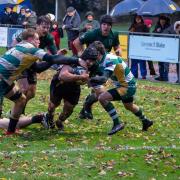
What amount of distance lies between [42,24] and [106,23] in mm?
1139

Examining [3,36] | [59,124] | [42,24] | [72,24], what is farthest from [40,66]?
[72,24]

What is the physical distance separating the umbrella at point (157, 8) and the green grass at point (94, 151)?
13245 millimetres

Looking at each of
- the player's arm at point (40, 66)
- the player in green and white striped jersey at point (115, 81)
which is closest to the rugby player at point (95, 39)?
the player in green and white striped jersey at point (115, 81)

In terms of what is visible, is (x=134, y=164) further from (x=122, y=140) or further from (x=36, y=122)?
(x=36, y=122)

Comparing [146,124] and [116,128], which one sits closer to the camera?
[116,128]

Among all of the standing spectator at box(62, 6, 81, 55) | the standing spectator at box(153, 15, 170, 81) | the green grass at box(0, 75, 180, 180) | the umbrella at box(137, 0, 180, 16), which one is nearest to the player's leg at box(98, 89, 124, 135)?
the green grass at box(0, 75, 180, 180)

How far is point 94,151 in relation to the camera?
9711 mm

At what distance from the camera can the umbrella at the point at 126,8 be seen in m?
29.6

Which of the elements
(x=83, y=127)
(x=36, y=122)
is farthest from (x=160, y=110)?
(x=36, y=122)

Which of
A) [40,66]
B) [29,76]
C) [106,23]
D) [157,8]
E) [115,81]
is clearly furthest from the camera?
[157,8]

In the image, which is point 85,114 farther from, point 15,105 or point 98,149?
point 98,149

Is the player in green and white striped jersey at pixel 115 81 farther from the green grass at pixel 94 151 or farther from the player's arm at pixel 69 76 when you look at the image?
the green grass at pixel 94 151

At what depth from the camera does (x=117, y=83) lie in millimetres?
11070

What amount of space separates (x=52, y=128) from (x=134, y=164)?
2712 millimetres
